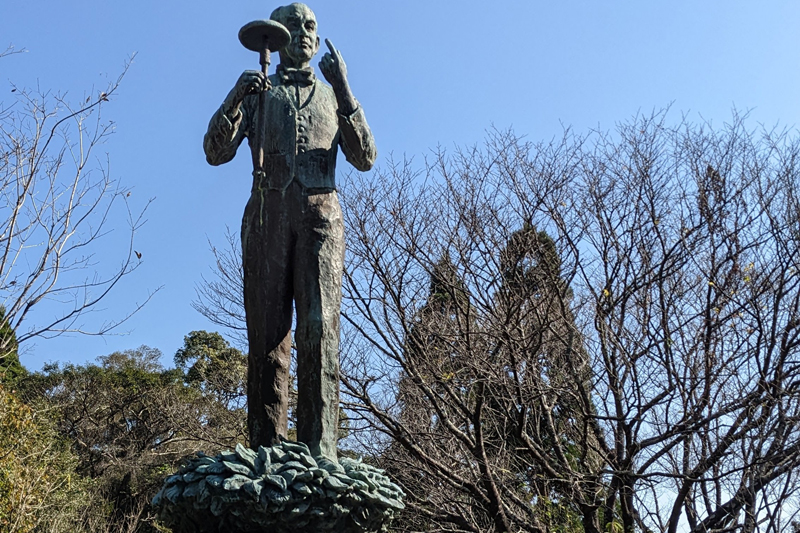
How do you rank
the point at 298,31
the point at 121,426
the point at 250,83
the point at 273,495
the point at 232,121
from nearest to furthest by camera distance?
the point at 273,495 → the point at 250,83 → the point at 232,121 → the point at 298,31 → the point at 121,426

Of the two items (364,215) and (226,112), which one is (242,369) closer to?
(364,215)

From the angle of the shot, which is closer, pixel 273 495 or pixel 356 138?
pixel 273 495

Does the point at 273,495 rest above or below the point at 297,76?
below

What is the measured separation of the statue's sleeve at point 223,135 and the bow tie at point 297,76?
27 cm

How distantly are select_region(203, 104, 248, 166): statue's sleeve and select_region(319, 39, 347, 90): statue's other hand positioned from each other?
0.50 m

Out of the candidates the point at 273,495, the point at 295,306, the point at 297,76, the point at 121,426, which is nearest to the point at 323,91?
the point at 297,76

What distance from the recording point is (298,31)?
4477 millimetres

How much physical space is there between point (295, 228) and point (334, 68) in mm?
836

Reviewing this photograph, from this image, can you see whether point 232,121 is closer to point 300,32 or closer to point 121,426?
point 300,32

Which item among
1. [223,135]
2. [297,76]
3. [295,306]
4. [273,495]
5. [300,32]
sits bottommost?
[273,495]

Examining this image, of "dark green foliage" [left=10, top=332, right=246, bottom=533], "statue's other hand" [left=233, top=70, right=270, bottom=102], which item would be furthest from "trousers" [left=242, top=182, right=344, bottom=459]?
"dark green foliage" [left=10, top=332, right=246, bottom=533]

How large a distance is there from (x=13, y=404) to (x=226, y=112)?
951 centimetres

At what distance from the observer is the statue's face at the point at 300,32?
14.6ft

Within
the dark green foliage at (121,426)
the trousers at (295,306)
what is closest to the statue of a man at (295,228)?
the trousers at (295,306)
